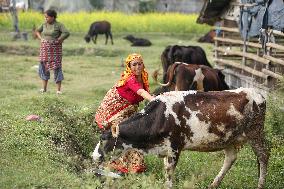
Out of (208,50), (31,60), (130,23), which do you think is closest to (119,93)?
(31,60)

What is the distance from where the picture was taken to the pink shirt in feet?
24.8

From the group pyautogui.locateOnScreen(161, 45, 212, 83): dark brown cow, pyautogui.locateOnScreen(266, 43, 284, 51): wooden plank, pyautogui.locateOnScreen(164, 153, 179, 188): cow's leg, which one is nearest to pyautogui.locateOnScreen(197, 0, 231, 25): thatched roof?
pyautogui.locateOnScreen(161, 45, 212, 83): dark brown cow

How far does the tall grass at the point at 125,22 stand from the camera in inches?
1235

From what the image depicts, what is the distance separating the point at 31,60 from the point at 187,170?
12802mm

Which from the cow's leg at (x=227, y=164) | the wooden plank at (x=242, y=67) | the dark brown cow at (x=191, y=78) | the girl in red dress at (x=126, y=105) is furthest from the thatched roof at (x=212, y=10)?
the cow's leg at (x=227, y=164)

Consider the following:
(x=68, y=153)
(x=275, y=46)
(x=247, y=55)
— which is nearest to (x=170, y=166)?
(x=68, y=153)

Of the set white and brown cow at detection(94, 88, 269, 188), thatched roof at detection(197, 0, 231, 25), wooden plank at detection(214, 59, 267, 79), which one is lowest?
wooden plank at detection(214, 59, 267, 79)

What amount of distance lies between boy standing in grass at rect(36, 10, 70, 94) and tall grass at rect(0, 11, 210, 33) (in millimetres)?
18085

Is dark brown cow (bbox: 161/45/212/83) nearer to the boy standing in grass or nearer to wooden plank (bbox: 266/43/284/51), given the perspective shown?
wooden plank (bbox: 266/43/284/51)

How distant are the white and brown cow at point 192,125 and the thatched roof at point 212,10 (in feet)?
29.2

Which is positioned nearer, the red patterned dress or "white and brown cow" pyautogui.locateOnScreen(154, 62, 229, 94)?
the red patterned dress

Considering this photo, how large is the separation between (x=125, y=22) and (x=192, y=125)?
86.7 ft

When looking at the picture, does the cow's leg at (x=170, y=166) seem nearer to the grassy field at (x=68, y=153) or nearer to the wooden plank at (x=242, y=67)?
the grassy field at (x=68, y=153)

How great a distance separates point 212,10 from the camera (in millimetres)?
16641
